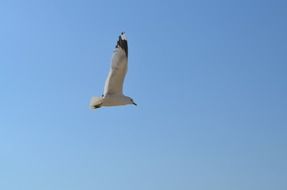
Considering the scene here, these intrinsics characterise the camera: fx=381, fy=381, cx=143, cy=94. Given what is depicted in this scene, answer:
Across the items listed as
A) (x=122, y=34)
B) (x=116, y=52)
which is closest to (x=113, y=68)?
(x=116, y=52)

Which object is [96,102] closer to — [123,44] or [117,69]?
[117,69]

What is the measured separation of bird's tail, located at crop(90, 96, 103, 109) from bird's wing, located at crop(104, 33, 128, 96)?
0.53 m

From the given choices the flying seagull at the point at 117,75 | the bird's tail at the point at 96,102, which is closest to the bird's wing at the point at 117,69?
the flying seagull at the point at 117,75

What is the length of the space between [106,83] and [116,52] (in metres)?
1.36

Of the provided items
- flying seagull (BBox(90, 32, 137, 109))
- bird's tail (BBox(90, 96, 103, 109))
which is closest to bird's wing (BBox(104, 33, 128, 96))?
flying seagull (BBox(90, 32, 137, 109))

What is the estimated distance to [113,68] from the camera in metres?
15.7

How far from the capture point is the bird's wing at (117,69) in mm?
15719

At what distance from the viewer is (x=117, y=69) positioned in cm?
1569

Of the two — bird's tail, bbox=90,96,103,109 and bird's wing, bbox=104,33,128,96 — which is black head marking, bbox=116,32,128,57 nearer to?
bird's wing, bbox=104,33,128,96

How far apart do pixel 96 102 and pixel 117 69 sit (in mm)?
1649

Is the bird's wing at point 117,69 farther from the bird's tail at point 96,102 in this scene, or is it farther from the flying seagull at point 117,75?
the bird's tail at point 96,102

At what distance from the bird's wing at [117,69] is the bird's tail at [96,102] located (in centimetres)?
53

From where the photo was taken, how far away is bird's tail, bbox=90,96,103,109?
15085mm

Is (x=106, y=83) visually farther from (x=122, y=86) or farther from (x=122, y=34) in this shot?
(x=122, y=34)
